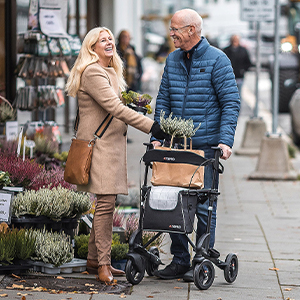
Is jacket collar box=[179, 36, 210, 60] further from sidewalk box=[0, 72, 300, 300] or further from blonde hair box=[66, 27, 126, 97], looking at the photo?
sidewalk box=[0, 72, 300, 300]

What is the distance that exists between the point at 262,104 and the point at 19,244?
16988 millimetres

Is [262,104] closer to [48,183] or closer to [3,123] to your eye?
[3,123]

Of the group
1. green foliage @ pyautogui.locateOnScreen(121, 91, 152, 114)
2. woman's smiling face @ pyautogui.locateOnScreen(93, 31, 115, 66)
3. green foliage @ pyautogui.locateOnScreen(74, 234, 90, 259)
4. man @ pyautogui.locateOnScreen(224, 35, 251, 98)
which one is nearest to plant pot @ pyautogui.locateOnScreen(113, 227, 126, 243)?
green foliage @ pyautogui.locateOnScreen(74, 234, 90, 259)

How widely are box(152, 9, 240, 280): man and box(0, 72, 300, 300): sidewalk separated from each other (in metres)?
0.32

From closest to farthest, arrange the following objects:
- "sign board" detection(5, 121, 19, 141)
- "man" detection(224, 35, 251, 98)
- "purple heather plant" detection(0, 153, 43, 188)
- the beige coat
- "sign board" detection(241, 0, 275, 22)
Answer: the beige coat
"purple heather plant" detection(0, 153, 43, 188)
"sign board" detection(5, 121, 19, 141)
"sign board" detection(241, 0, 275, 22)
"man" detection(224, 35, 251, 98)

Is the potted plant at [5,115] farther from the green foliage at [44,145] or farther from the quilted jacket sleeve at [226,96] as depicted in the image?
the quilted jacket sleeve at [226,96]

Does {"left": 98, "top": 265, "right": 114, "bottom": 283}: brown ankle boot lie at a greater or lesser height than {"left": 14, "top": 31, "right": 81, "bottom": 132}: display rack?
lesser

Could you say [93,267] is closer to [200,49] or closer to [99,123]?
[99,123]

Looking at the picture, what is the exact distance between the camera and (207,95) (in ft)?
16.7

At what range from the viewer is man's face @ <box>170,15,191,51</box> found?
499cm

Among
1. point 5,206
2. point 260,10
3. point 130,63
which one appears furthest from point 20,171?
point 130,63

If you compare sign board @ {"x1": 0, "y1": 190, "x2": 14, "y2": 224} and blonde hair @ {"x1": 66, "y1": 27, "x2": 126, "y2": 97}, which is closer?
blonde hair @ {"x1": 66, "y1": 27, "x2": 126, "y2": 97}

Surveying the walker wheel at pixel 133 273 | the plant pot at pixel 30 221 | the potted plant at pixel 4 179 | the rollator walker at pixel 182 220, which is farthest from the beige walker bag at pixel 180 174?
the potted plant at pixel 4 179

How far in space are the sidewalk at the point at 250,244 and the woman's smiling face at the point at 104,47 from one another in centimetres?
91
